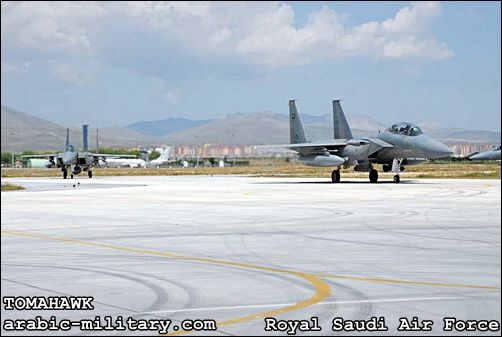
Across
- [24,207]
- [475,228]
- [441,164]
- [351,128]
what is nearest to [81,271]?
[475,228]

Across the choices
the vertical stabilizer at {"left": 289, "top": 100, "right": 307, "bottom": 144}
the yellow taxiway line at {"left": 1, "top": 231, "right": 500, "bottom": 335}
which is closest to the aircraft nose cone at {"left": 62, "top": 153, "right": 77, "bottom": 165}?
the vertical stabilizer at {"left": 289, "top": 100, "right": 307, "bottom": 144}

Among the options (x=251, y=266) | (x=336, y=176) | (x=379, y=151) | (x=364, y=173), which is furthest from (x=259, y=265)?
(x=364, y=173)

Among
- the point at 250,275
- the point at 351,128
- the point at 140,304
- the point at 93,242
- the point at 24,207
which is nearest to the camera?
the point at 140,304

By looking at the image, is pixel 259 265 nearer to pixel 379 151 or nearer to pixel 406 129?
pixel 406 129

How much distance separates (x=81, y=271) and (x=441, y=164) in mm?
96677

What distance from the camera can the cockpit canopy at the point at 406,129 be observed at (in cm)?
4466

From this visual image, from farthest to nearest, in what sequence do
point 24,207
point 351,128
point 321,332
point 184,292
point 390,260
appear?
point 351,128, point 24,207, point 390,260, point 184,292, point 321,332

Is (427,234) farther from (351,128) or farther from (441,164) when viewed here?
(441,164)

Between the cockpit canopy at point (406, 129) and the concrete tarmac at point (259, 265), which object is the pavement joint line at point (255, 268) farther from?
the cockpit canopy at point (406, 129)

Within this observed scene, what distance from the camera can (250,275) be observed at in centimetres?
1073

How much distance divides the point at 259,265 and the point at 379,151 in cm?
3551

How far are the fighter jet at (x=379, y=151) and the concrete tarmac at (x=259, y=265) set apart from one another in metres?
22.1

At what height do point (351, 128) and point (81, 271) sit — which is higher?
point (351, 128)

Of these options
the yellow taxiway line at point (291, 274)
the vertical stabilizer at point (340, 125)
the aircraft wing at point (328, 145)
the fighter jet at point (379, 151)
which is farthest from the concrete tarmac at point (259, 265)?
the vertical stabilizer at point (340, 125)
